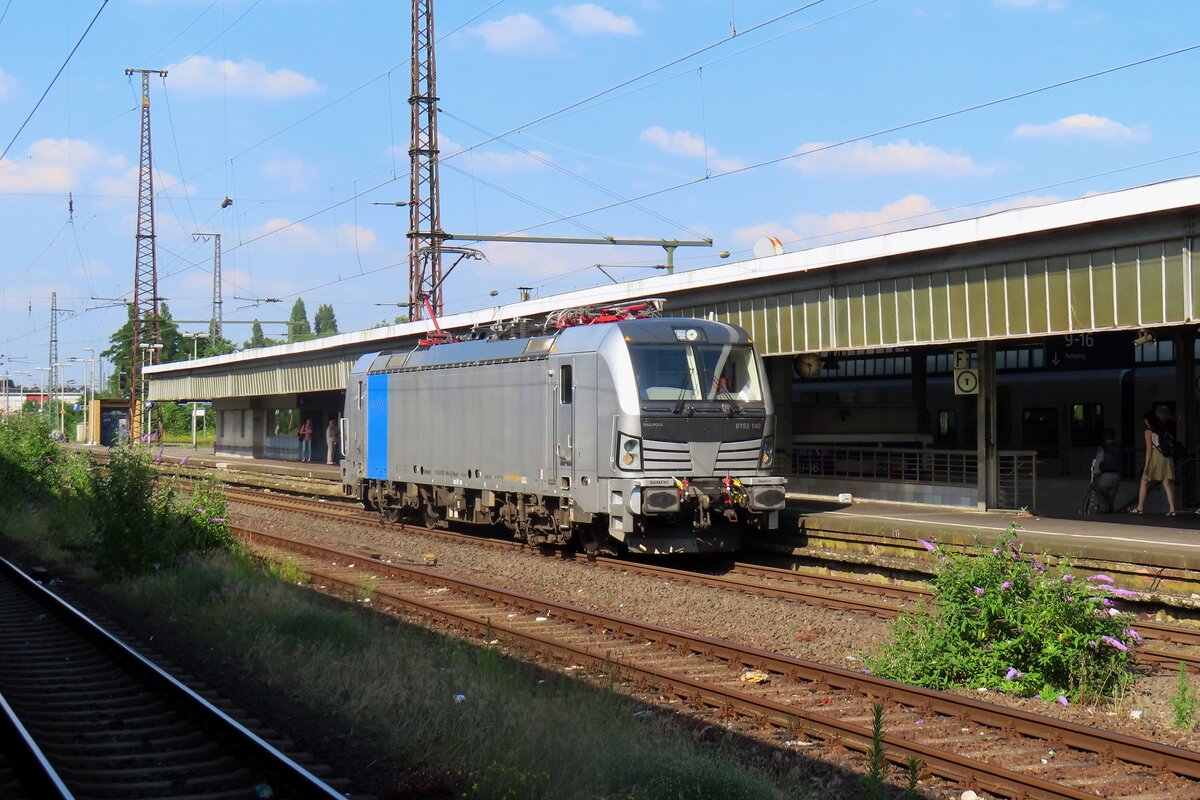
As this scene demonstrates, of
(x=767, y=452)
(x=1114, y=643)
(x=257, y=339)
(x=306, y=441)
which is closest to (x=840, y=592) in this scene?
(x=767, y=452)

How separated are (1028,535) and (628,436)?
524 centimetres

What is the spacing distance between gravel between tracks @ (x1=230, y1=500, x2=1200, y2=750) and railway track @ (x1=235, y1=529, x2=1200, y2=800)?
768 millimetres

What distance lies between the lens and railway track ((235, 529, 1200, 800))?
22.3 ft

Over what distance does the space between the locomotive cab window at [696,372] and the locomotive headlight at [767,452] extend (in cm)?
61

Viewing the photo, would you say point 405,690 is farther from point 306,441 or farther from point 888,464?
point 306,441

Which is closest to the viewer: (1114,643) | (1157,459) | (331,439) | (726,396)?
(1114,643)

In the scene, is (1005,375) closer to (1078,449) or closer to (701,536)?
(1078,449)

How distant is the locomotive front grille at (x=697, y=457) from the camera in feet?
51.0

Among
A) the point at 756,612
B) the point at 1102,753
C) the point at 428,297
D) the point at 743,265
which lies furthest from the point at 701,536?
the point at 428,297

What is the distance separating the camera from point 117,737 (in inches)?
301

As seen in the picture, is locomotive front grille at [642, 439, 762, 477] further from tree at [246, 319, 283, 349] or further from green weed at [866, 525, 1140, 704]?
tree at [246, 319, 283, 349]

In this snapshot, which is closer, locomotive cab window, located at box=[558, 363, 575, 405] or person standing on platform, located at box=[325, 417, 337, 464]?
locomotive cab window, located at box=[558, 363, 575, 405]

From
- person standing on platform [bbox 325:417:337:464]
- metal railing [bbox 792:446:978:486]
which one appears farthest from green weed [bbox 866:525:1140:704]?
person standing on platform [bbox 325:417:337:464]

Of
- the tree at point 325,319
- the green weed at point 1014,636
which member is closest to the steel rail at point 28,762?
the green weed at point 1014,636
